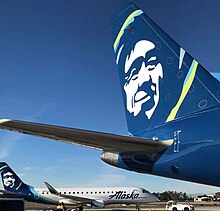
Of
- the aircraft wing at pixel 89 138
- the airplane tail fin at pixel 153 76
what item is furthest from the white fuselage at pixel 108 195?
the aircraft wing at pixel 89 138

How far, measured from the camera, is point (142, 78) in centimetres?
732

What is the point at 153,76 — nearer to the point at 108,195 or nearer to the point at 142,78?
the point at 142,78

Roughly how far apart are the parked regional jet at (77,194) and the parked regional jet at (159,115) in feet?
139

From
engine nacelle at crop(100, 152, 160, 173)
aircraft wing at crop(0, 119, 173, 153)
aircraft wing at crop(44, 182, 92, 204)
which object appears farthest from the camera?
aircraft wing at crop(44, 182, 92, 204)

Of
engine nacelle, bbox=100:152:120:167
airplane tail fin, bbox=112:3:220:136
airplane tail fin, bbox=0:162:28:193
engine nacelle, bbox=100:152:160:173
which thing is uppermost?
airplane tail fin, bbox=0:162:28:193

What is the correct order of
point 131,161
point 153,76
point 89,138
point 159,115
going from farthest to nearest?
point 153,76 → point 159,115 → point 131,161 → point 89,138

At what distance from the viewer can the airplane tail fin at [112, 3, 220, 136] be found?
223 inches

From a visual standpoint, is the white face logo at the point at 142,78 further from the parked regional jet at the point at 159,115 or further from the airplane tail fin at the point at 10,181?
the airplane tail fin at the point at 10,181

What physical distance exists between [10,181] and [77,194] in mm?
10161

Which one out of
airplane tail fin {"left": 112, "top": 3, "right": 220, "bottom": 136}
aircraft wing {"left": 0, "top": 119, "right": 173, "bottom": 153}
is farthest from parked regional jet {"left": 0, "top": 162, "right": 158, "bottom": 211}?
aircraft wing {"left": 0, "top": 119, "right": 173, "bottom": 153}

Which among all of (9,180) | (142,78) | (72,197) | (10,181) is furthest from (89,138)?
(9,180)

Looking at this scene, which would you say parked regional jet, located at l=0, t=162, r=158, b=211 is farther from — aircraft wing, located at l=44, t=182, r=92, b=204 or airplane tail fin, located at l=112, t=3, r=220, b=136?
airplane tail fin, located at l=112, t=3, r=220, b=136

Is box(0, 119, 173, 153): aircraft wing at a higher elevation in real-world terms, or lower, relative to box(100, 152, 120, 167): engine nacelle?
lower

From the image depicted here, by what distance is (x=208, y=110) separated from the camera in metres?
5.22
